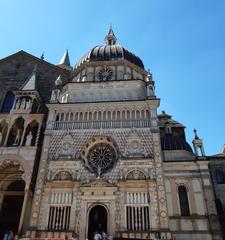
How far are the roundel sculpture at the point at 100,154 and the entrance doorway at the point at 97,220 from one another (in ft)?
8.97

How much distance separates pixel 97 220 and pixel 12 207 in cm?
809

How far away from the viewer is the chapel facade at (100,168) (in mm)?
15891

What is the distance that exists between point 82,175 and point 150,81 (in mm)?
10543

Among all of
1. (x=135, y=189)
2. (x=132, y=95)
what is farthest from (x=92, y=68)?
A: (x=135, y=189)

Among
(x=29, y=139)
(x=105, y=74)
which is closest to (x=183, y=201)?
(x=29, y=139)

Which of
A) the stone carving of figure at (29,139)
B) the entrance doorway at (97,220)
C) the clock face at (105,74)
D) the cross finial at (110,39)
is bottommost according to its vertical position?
the entrance doorway at (97,220)

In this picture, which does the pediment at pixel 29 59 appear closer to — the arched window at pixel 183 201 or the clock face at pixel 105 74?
the clock face at pixel 105 74

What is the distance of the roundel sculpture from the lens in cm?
1798

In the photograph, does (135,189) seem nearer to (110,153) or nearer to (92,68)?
(110,153)

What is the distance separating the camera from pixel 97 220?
16.5m

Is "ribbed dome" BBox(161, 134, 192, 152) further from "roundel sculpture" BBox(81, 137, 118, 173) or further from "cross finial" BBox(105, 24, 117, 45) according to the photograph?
"cross finial" BBox(105, 24, 117, 45)

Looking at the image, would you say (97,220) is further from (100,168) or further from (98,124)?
(98,124)

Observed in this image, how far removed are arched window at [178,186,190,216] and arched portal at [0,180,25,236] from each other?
13.0 m

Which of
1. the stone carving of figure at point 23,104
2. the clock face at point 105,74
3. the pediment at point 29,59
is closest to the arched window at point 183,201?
the clock face at point 105,74
